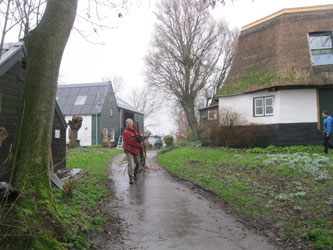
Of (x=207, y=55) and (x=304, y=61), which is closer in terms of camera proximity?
(x=304, y=61)

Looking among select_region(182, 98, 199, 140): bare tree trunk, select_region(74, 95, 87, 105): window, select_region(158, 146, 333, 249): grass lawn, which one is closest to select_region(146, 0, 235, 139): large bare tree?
select_region(182, 98, 199, 140): bare tree trunk

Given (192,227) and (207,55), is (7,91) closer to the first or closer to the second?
(192,227)

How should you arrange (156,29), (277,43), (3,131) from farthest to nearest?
1. (156,29)
2. (277,43)
3. (3,131)

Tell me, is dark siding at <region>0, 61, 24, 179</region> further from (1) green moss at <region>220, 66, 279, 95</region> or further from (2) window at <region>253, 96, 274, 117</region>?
(2) window at <region>253, 96, 274, 117</region>

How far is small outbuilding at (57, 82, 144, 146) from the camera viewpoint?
2936cm

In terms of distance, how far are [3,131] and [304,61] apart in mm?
15829

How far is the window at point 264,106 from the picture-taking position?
637 inches

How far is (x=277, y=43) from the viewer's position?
54.2 ft

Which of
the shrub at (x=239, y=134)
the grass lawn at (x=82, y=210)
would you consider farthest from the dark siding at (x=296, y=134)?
the grass lawn at (x=82, y=210)

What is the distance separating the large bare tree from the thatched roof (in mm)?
9358

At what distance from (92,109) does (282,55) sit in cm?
2009

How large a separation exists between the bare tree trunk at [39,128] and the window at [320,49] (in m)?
14.8

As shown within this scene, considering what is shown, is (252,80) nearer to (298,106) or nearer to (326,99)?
(298,106)

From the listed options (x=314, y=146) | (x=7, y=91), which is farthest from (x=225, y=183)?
(x=314, y=146)
